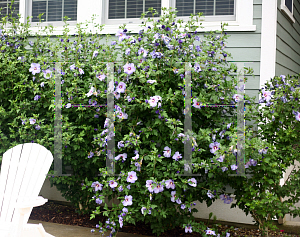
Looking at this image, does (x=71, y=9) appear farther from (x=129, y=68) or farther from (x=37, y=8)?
(x=129, y=68)

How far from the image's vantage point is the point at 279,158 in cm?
279

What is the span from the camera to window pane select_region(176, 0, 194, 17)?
3809 millimetres

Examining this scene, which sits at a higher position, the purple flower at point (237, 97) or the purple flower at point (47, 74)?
the purple flower at point (47, 74)

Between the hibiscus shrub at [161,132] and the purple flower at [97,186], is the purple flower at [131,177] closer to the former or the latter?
the hibiscus shrub at [161,132]

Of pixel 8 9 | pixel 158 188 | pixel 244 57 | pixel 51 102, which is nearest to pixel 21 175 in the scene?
pixel 51 102

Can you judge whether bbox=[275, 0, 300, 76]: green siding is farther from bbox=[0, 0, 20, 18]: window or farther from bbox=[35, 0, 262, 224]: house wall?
bbox=[0, 0, 20, 18]: window

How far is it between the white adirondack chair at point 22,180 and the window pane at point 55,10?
2.36 meters

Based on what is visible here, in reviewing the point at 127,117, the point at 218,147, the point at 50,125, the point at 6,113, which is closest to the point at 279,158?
the point at 218,147

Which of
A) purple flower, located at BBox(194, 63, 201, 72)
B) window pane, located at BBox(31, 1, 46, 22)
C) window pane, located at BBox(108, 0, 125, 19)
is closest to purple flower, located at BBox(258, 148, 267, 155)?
purple flower, located at BBox(194, 63, 201, 72)

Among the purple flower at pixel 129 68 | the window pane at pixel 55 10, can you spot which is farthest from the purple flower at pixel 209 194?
the window pane at pixel 55 10

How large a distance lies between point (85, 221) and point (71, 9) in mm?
2777

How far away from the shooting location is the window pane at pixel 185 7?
3809mm

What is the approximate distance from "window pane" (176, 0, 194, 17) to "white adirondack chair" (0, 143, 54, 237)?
2427 millimetres

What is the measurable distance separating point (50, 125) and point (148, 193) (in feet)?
3.79
